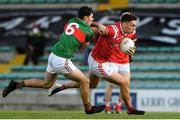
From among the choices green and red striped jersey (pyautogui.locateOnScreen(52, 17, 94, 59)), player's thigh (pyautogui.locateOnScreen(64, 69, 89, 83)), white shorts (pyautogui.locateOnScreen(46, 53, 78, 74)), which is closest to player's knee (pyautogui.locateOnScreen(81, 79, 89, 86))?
player's thigh (pyautogui.locateOnScreen(64, 69, 89, 83))

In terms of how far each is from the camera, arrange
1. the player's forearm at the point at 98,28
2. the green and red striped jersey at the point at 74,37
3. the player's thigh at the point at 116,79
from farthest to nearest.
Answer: the player's thigh at the point at 116,79 → the player's forearm at the point at 98,28 → the green and red striped jersey at the point at 74,37

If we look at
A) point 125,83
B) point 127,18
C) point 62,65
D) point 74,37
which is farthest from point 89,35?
point 125,83

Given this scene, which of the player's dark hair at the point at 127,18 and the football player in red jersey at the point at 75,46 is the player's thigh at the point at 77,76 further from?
the player's dark hair at the point at 127,18

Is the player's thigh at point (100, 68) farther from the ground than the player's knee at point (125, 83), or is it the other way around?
the player's thigh at point (100, 68)

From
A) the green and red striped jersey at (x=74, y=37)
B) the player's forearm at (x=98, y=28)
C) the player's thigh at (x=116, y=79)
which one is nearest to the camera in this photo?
the green and red striped jersey at (x=74, y=37)

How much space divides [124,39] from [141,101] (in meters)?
6.14

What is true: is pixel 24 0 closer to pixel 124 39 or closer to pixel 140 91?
pixel 140 91

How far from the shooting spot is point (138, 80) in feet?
66.9

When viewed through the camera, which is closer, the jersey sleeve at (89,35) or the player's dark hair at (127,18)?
the jersey sleeve at (89,35)

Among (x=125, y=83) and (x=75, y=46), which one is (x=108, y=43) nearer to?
(x=125, y=83)

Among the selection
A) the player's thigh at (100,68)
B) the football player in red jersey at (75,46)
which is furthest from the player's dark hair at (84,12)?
the player's thigh at (100,68)

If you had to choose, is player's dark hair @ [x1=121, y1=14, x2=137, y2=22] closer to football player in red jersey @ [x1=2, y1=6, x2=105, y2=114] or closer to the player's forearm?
the player's forearm

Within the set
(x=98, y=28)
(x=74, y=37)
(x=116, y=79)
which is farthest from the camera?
(x=116, y=79)

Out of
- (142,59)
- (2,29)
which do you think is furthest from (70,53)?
(2,29)
